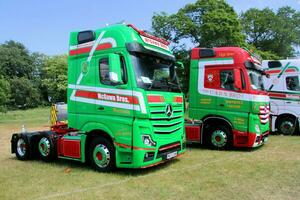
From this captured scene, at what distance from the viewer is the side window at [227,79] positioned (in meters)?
11.2

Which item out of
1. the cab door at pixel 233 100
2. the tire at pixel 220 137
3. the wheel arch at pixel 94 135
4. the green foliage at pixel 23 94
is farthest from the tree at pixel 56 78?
the wheel arch at pixel 94 135

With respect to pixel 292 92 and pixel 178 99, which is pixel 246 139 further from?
pixel 292 92

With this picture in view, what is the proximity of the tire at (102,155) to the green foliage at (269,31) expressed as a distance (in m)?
42.1

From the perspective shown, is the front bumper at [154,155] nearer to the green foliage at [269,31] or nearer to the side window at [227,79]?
the side window at [227,79]

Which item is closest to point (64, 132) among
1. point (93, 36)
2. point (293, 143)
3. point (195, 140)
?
point (93, 36)

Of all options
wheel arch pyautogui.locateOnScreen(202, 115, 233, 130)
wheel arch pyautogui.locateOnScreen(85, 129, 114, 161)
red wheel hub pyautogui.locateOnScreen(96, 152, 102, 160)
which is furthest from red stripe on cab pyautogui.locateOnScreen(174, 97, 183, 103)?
wheel arch pyautogui.locateOnScreen(202, 115, 233, 130)

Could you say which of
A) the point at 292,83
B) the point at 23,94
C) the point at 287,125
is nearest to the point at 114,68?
the point at 292,83


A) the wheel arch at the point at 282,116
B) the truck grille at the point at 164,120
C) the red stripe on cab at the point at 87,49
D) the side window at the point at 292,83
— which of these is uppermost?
the red stripe on cab at the point at 87,49

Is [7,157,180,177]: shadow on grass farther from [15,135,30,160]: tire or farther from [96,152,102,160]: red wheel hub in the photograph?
[96,152,102,160]: red wheel hub

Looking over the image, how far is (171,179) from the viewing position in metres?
7.56

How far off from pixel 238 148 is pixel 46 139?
6015 millimetres

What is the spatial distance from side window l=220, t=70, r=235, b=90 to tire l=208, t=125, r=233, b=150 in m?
1.31

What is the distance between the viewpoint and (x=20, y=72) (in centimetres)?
8481

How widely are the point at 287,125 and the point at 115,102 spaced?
982 cm
